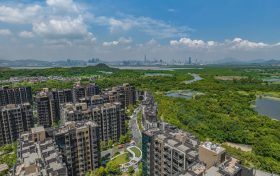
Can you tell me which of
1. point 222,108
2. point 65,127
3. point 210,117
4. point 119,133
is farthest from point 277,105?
point 65,127

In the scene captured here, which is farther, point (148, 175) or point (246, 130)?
point (246, 130)

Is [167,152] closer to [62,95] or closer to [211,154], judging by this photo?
[211,154]

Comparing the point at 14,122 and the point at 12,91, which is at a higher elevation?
the point at 12,91

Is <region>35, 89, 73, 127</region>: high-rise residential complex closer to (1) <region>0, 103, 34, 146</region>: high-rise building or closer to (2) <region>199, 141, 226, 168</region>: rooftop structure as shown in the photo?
(1) <region>0, 103, 34, 146</region>: high-rise building

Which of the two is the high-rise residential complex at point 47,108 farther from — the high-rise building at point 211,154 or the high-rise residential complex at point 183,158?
the high-rise building at point 211,154

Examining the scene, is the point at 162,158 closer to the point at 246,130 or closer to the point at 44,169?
the point at 44,169

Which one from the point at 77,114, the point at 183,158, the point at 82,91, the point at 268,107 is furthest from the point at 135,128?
the point at 268,107

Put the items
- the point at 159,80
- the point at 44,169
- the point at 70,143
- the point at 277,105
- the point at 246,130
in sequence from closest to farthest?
the point at 44,169
the point at 70,143
the point at 246,130
the point at 277,105
the point at 159,80

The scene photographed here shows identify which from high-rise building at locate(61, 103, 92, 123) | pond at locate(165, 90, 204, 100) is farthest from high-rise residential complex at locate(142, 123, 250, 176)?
pond at locate(165, 90, 204, 100)
